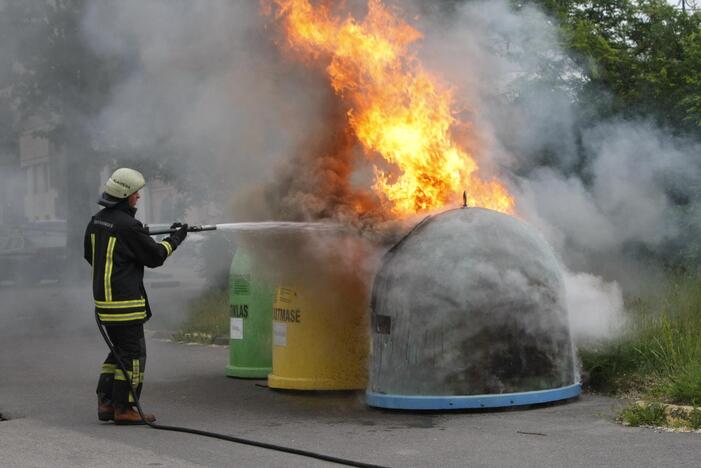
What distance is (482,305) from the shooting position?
7.40m

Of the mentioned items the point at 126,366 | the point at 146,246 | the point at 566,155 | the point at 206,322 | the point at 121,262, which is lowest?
the point at 126,366

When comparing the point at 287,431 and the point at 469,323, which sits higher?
the point at 469,323

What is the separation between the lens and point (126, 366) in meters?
7.72

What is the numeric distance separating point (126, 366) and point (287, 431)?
136cm

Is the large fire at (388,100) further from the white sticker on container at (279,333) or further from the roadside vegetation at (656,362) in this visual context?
the roadside vegetation at (656,362)

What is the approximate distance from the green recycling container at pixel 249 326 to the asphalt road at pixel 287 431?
23cm

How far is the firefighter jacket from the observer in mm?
7711

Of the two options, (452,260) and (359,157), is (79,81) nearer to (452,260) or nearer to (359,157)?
(359,157)

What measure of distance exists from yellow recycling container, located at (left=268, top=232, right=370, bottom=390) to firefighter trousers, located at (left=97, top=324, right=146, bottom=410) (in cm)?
136

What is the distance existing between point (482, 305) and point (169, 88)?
16.7 ft

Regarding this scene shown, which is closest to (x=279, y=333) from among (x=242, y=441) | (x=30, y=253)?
(x=242, y=441)

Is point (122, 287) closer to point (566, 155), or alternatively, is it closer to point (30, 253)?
point (566, 155)

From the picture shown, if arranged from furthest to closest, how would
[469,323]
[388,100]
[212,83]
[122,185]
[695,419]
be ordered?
[212,83], [388,100], [122,185], [469,323], [695,419]

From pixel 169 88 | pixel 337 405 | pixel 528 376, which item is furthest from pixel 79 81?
pixel 528 376
